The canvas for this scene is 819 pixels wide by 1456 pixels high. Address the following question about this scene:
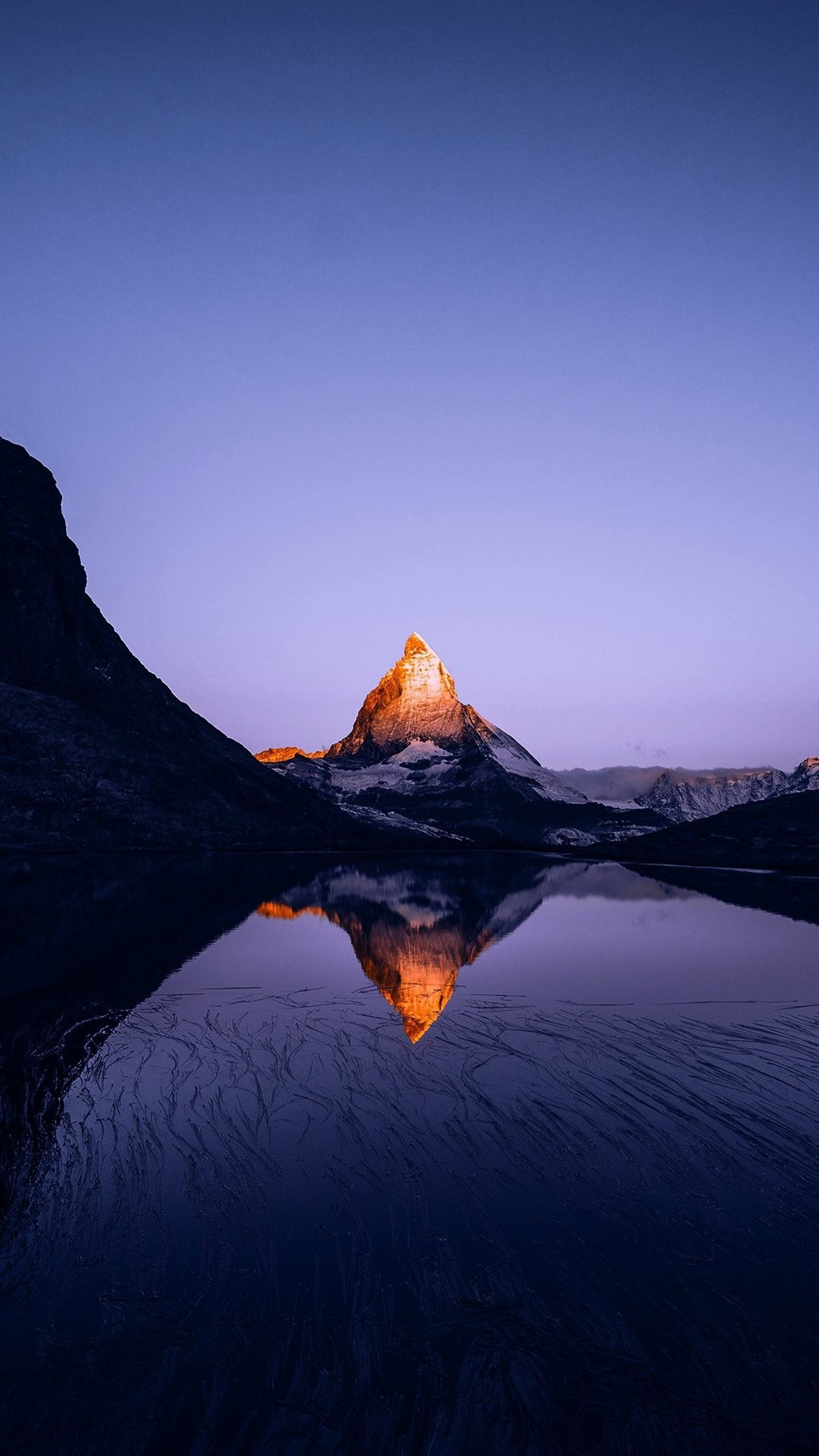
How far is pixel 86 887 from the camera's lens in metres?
57.7

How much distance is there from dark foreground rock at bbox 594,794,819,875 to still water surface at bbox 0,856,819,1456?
87918 millimetres

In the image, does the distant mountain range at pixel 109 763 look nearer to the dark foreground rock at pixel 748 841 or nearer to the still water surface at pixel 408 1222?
the dark foreground rock at pixel 748 841

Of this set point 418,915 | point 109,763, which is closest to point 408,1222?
point 418,915

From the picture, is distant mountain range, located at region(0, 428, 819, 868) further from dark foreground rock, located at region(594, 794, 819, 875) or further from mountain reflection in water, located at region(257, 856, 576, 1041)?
mountain reflection in water, located at region(257, 856, 576, 1041)

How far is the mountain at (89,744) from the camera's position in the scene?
107 meters

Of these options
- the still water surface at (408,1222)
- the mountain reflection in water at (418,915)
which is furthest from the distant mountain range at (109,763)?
the still water surface at (408,1222)

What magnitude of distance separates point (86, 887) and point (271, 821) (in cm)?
9007

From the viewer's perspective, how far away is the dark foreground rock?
111812mm

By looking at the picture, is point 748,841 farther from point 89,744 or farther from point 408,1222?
point 408,1222

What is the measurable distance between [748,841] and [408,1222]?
128 meters

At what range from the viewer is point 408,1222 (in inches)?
414

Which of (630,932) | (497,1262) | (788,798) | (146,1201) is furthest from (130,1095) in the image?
(788,798)

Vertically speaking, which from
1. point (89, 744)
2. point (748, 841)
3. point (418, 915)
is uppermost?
point (89, 744)

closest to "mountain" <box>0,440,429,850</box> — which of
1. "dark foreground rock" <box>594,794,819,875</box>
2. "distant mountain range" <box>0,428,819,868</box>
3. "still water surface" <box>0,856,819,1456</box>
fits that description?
"distant mountain range" <box>0,428,819,868</box>
